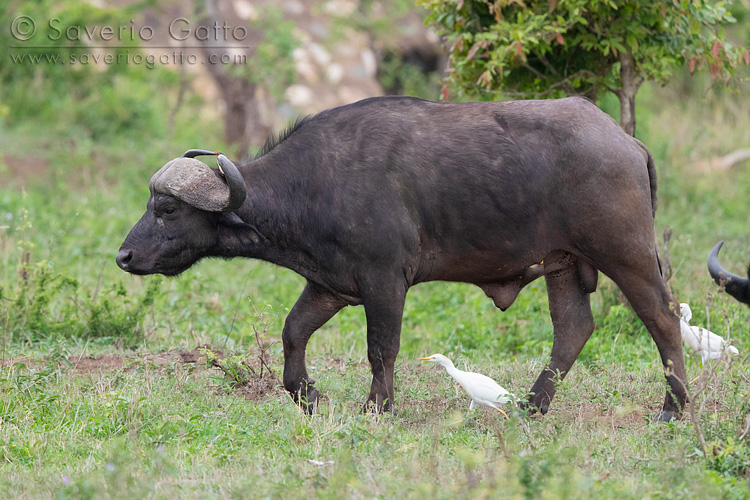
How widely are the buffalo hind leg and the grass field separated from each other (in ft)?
0.74

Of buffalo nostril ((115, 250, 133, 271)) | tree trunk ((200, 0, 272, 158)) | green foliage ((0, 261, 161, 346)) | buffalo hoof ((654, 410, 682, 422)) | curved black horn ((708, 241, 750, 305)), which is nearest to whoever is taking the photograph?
buffalo hoof ((654, 410, 682, 422))

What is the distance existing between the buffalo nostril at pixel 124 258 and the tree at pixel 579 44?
297 cm

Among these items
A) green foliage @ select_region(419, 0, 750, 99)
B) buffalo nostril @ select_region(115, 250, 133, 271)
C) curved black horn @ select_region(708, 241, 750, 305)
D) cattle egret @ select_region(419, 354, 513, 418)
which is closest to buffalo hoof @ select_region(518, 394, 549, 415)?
cattle egret @ select_region(419, 354, 513, 418)

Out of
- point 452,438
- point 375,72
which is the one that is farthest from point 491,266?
point 375,72

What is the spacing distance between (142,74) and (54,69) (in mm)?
1765

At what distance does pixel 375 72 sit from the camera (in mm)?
19062

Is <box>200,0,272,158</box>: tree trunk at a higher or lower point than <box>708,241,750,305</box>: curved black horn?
lower

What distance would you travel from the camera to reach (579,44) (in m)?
7.39

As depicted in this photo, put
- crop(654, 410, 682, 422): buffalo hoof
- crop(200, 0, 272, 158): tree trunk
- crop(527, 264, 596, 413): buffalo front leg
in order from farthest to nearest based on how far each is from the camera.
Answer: crop(200, 0, 272, 158): tree trunk, crop(527, 264, 596, 413): buffalo front leg, crop(654, 410, 682, 422): buffalo hoof

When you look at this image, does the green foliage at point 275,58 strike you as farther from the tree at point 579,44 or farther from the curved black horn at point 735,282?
the curved black horn at point 735,282

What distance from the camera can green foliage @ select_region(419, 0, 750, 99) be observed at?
684cm

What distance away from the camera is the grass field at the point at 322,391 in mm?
4094

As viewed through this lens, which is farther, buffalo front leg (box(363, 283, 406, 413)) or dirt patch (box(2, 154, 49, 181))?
dirt patch (box(2, 154, 49, 181))

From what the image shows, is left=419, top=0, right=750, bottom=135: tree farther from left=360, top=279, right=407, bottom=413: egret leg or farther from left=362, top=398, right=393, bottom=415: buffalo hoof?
left=362, top=398, right=393, bottom=415: buffalo hoof
